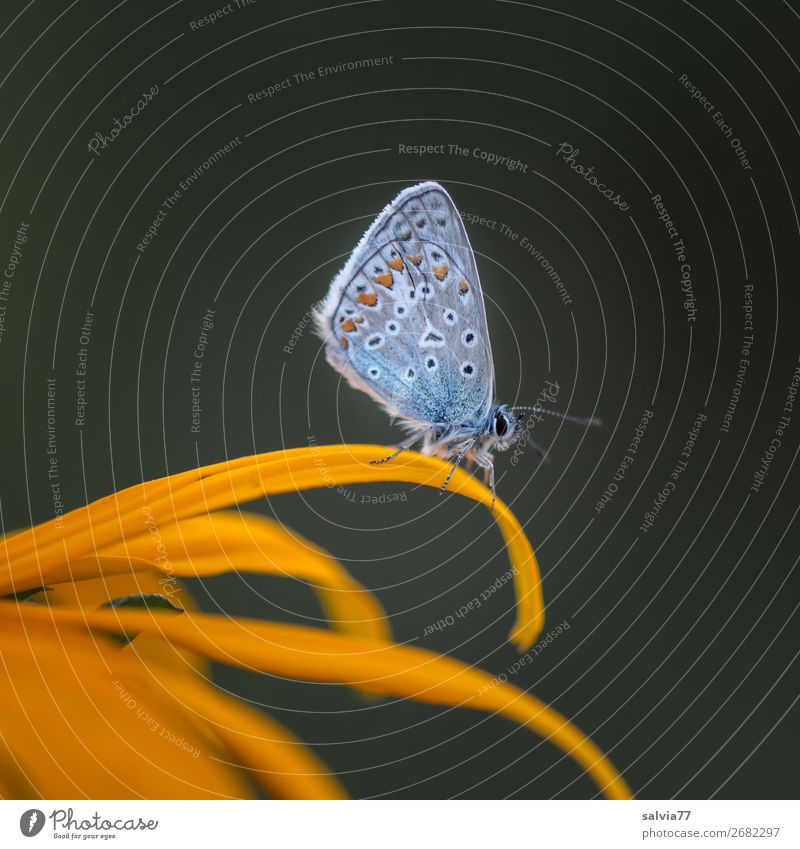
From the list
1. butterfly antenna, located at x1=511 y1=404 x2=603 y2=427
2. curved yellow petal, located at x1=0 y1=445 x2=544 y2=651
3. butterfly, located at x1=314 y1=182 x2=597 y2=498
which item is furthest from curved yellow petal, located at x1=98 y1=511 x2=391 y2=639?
butterfly antenna, located at x1=511 y1=404 x2=603 y2=427

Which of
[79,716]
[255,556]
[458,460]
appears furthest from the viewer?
[458,460]

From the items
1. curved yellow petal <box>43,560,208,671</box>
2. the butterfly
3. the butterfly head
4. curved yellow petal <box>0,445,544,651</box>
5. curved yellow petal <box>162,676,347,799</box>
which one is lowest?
curved yellow petal <box>162,676,347,799</box>

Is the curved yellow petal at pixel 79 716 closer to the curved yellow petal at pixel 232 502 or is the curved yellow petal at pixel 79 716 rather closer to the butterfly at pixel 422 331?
the curved yellow petal at pixel 232 502

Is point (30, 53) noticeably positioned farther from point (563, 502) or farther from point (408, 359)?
point (563, 502)

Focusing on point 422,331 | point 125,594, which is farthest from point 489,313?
point 125,594

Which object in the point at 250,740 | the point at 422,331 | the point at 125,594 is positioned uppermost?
the point at 422,331

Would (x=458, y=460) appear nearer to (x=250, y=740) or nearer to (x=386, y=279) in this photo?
(x=386, y=279)

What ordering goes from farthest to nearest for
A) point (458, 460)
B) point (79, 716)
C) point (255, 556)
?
point (458, 460) → point (255, 556) → point (79, 716)

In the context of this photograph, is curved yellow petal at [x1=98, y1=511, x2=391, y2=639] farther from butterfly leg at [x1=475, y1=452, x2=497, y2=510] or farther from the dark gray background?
butterfly leg at [x1=475, y1=452, x2=497, y2=510]
